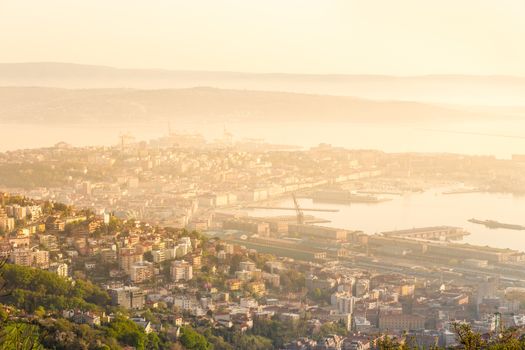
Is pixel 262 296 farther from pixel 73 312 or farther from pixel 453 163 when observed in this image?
pixel 453 163

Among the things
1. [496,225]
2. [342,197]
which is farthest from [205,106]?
[496,225]

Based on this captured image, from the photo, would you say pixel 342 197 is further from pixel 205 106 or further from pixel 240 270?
pixel 205 106

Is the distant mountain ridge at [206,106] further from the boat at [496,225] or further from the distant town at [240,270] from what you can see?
the boat at [496,225]

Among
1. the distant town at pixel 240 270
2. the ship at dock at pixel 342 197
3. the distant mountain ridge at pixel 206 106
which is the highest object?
the distant mountain ridge at pixel 206 106

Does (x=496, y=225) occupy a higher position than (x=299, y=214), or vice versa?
(x=299, y=214)

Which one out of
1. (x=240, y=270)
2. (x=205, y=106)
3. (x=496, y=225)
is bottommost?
(x=240, y=270)

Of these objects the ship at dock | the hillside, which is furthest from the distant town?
the hillside

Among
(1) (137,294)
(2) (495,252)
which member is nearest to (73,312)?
(1) (137,294)

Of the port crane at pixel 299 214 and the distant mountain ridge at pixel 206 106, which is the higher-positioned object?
the distant mountain ridge at pixel 206 106

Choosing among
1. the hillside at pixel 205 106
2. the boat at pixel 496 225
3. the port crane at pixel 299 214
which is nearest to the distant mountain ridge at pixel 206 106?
the hillside at pixel 205 106
